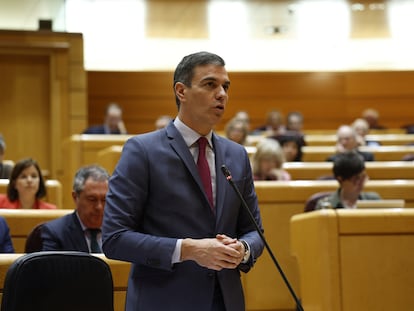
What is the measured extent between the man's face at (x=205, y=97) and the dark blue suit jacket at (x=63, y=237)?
1132 mm

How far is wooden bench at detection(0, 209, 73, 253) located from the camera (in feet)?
11.7

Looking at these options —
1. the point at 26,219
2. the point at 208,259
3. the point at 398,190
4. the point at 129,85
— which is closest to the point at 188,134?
the point at 208,259

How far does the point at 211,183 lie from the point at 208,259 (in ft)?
0.81

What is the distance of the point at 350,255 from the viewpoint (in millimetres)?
3201

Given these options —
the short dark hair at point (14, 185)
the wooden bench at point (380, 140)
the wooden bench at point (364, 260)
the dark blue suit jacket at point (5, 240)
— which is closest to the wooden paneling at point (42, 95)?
the wooden bench at point (380, 140)

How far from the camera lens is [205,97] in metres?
1.96

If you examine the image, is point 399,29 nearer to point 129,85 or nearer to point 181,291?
point 129,85

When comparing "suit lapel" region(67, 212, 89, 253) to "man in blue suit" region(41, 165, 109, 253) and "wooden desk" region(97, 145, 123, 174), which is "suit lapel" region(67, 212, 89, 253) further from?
"wooden desk" region(97, 145, 123, 174)

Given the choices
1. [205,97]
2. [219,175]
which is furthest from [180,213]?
[205,97]

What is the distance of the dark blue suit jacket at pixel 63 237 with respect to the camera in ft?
9.68

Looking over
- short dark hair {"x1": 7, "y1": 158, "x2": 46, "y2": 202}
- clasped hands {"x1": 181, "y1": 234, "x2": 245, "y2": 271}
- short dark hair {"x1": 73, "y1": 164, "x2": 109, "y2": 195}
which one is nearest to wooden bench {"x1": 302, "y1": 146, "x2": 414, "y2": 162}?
short dark hair {"x1": 7, "y1": 158, "x2": 46, "y2": 202}

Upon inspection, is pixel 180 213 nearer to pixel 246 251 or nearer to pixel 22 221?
pixel 246 251

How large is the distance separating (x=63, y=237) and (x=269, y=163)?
88.9 inches

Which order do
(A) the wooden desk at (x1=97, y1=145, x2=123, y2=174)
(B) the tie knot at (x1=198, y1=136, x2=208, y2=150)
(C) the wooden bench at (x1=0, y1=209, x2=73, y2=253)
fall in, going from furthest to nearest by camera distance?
(A) the wooden desk at (x1=97, y1=145, x2=123, y2=174)
(C) the wooden bench at (x1=0, y1=209, x2=73, y2=253)
(B) the tie knot at (x1=198, y1=136, x2=208, y2=150)
